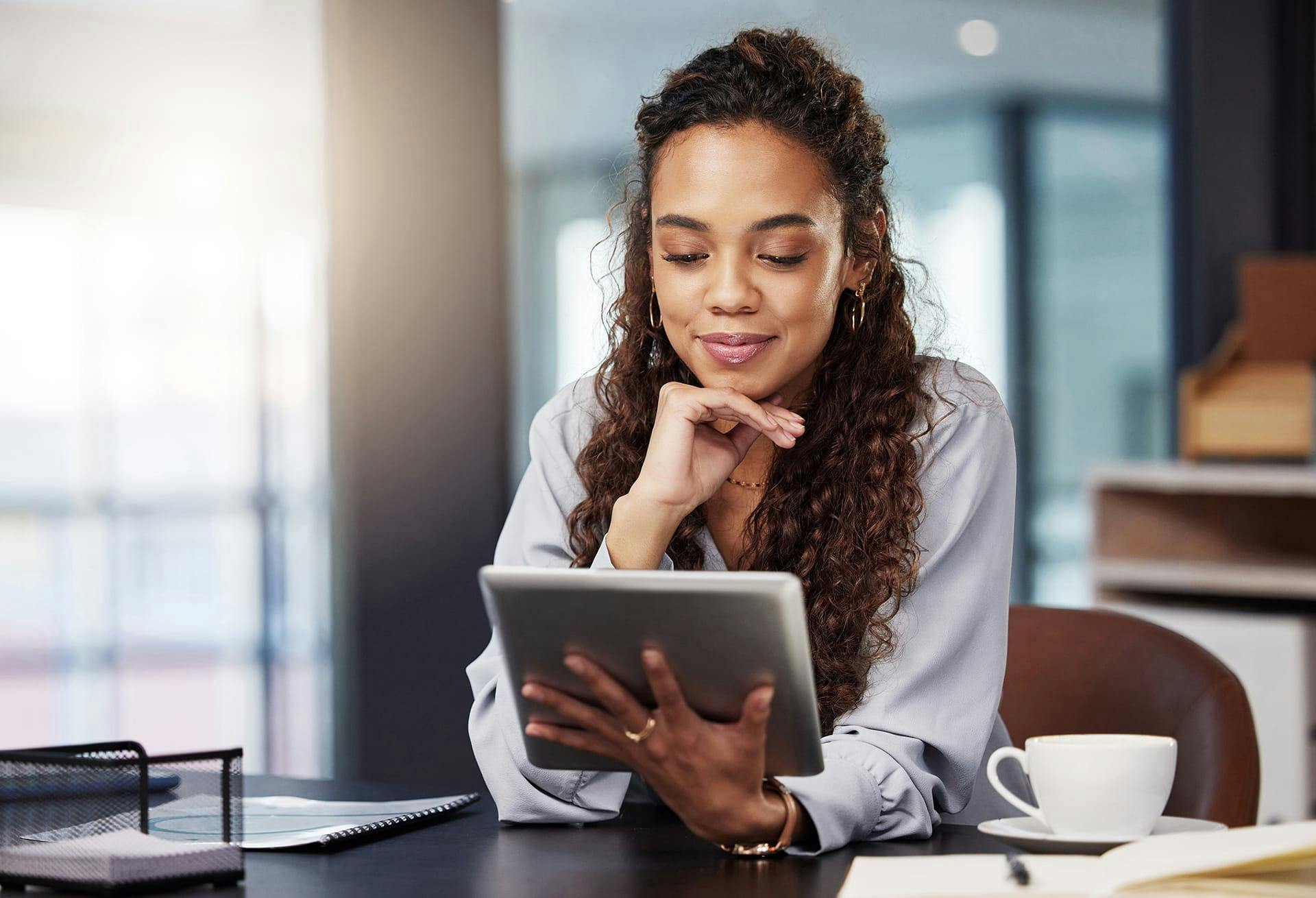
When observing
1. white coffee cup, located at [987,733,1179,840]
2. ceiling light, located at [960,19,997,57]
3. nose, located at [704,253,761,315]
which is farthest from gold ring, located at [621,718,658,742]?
ceiling light, located at [960,19,997,57]

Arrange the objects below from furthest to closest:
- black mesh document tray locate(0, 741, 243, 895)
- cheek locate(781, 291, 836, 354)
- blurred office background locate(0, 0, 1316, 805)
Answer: blurred office background locate(0, 0, 1316, 805) < cheek locate(781, 291, 836, 354) < black mesh document tray locate(0, 741, 243, 895)

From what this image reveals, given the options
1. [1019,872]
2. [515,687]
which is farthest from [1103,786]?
[515,687]

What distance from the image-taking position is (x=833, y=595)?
4.36ft

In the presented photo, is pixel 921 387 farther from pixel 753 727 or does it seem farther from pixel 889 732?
pixel 753 727

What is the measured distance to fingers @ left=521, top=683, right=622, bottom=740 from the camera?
95 cm

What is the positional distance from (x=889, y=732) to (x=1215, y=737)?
1.20 ft

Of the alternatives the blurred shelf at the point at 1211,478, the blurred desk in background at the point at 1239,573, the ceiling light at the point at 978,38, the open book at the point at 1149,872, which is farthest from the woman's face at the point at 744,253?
the ceiling light at the point at 978,38

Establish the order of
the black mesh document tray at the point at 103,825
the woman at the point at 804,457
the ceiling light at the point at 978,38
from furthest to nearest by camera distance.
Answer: the ceiling light at the point at 978,38 → the woman at the point at 804,457 → the black mesh document tray at the point at 103,825

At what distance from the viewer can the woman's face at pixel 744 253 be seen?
4.32 feet

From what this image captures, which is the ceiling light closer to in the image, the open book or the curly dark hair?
the curly dark hair

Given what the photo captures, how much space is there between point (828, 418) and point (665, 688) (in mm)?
593

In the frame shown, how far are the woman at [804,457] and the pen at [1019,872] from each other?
0.85 ft

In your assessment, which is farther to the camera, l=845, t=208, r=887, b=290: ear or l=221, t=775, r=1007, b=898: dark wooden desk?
l=845, t=208, r=887, b=290: ear

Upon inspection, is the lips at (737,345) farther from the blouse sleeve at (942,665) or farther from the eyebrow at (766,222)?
the blouse sleeve at (942,665)
